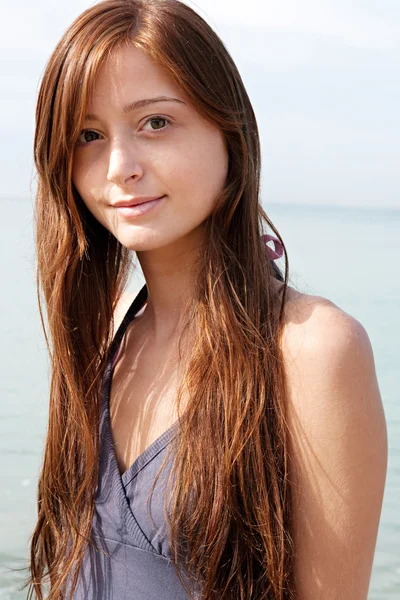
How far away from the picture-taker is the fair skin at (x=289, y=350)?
6.19 ft

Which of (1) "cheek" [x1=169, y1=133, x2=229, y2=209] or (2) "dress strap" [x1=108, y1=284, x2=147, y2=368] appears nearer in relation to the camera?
(1) "cheek" [x1=169, y1=133, x2=229, y2=209]

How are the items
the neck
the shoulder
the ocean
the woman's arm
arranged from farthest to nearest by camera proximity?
1. the ocean
2. the shoulder
3. the neck
4. the woman's arm

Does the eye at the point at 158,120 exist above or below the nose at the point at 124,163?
above

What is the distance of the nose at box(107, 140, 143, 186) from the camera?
6.57ft

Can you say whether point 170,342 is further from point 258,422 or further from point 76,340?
point 258,422

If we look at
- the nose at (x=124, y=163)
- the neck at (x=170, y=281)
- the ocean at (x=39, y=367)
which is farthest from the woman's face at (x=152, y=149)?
the ocean at (x=39, y=367)

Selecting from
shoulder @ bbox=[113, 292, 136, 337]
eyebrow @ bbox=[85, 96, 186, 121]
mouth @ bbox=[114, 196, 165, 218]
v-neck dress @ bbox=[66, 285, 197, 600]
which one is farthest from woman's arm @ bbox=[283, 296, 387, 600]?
shoulder @ bbox=[113, 292, 136, 337]

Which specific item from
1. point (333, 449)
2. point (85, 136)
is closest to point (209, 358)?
point (333, 449)

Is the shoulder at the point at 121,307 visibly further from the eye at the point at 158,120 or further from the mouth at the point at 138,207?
the eye at the point at 158,120

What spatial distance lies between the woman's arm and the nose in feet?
1.45

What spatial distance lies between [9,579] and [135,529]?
3.65 metres

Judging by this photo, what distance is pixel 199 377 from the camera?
6.72 ft

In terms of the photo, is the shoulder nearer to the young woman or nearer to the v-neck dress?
the young woman

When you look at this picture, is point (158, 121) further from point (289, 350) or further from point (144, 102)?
point (289, 350)
